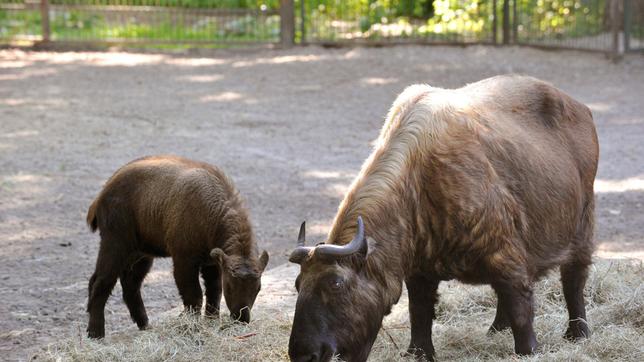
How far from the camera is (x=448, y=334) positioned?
572 centimetres

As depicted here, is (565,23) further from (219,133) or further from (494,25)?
(219,133)

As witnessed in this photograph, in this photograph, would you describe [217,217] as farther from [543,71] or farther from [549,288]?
[543,71]

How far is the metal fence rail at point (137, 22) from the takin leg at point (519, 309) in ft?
42.6

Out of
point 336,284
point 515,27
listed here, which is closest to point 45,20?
point 515,27

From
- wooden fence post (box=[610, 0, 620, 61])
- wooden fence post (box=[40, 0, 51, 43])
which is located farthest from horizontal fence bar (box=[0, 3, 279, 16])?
wooden fence post (box=[610, 0, 620, 61])

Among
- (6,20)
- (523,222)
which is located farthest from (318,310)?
(6,20)

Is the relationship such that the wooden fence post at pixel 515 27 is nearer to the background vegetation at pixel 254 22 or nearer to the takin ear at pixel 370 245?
the background vegetation at pixel 254 22

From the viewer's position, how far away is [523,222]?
16.5 feet

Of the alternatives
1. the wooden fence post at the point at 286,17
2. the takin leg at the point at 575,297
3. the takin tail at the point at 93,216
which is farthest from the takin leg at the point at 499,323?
the wooden fence post at the point at 286,17

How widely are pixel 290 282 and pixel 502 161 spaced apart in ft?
7.49

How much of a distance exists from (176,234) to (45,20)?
Result: 12267 mm

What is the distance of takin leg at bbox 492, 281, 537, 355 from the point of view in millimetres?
4922

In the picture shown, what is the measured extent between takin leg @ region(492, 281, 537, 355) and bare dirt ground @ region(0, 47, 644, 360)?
8.50 feet

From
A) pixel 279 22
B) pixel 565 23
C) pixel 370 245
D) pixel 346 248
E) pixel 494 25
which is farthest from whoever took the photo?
pixel 279 22
